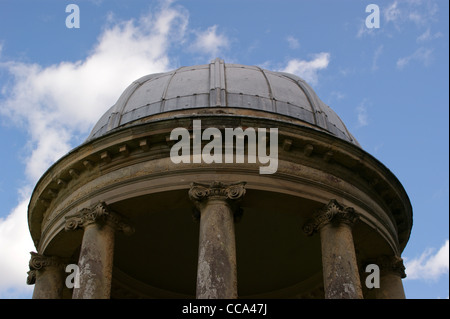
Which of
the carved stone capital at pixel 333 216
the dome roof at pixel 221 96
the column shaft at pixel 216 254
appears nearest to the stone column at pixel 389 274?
the carved stone capital at pixel 333 216

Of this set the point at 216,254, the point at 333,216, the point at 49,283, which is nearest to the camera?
the point at 216,254

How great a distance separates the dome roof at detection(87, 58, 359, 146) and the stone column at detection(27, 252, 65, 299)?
4.93 metres

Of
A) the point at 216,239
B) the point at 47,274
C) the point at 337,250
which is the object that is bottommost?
the point at 216,239

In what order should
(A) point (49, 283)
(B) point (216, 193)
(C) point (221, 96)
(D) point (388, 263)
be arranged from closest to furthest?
(B) point (216, 193)
(A) point (49, 283)
(D) point (388, 263)
(C) point (221, 96)

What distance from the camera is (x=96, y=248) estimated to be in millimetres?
19594

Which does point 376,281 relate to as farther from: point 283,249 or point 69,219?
point 69,219

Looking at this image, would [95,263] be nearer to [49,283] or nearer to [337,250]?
[49,283]

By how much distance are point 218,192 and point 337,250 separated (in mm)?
4137

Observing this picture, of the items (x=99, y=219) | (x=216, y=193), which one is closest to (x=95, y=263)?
(x=99, y=219)

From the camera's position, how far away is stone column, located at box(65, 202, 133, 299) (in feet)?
62.1

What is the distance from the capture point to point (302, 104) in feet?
83.9

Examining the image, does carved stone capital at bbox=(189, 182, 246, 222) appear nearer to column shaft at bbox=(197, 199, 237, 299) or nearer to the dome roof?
column shaft at bbox=(197, 199, 237, 299)
